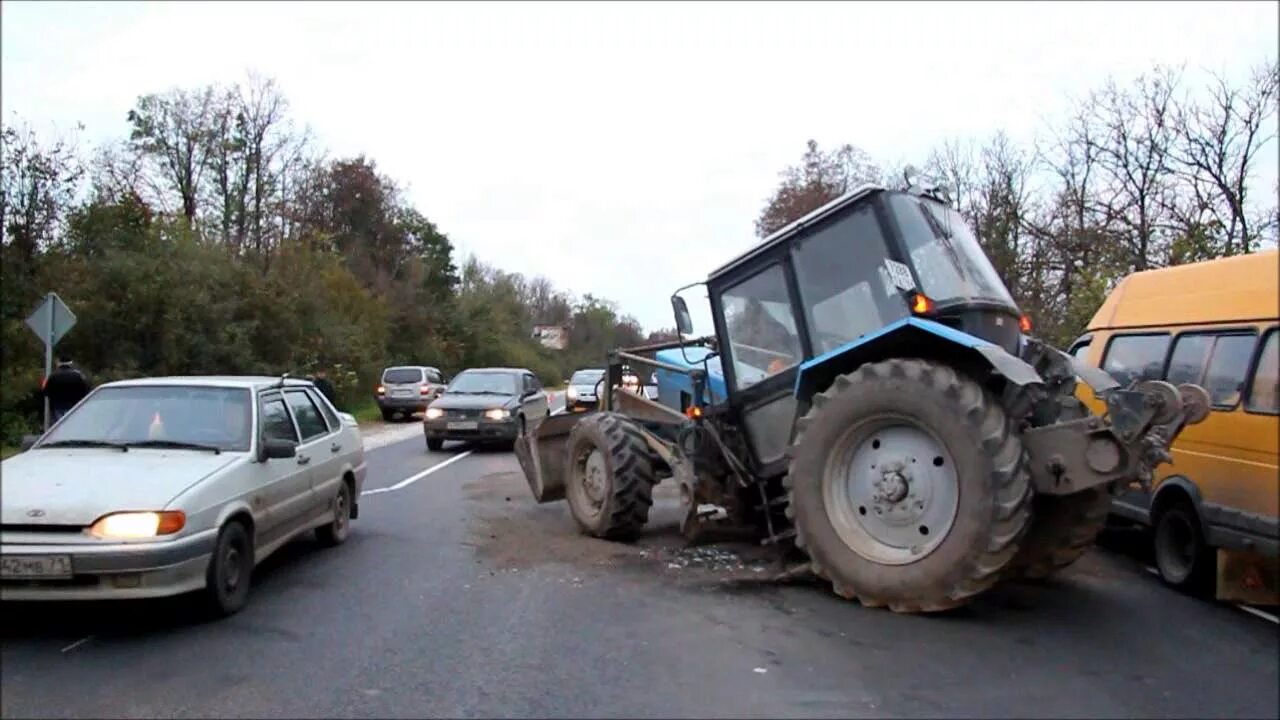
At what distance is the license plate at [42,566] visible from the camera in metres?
5.23

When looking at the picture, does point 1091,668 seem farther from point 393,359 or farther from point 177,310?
point 393,359

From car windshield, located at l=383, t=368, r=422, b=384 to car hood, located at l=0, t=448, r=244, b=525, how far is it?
76.3 feet

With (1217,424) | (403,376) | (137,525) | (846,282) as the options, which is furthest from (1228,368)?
(403,376)

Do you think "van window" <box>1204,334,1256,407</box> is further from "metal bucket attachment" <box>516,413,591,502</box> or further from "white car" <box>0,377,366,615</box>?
"white car" <box>0,377,366,615</box>

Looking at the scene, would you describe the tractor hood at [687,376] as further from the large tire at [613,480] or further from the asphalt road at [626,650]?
the asphalt road at [626,650]

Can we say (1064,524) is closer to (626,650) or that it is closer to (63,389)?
(626,650)

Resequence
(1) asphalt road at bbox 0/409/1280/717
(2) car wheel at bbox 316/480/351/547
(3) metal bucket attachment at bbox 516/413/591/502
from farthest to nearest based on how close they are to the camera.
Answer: (3) metal bucket attachment at bbox 516/413/591/502, (2) car wheel at bbox 316/480/351/547, (1) asphalt road at bbox 0/409/1280/717

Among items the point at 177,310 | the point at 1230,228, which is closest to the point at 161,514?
the point at 177,310

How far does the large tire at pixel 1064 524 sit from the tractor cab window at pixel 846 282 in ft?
4.48

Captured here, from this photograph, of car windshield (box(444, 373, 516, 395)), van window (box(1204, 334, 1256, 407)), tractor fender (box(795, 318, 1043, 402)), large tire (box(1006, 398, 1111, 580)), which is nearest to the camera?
tractor fender (box(795, 318, 1043, 402))

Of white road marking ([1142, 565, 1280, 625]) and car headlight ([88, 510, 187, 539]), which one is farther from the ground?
car headlight ([88, 510, 187, 539])

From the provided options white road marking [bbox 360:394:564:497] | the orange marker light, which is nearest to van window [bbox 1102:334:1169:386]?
the orange marker light

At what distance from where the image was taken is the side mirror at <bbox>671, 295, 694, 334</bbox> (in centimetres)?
774

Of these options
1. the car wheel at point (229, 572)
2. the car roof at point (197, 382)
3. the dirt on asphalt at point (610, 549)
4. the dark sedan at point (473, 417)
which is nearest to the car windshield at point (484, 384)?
the dark sedan at point (473, 417)
